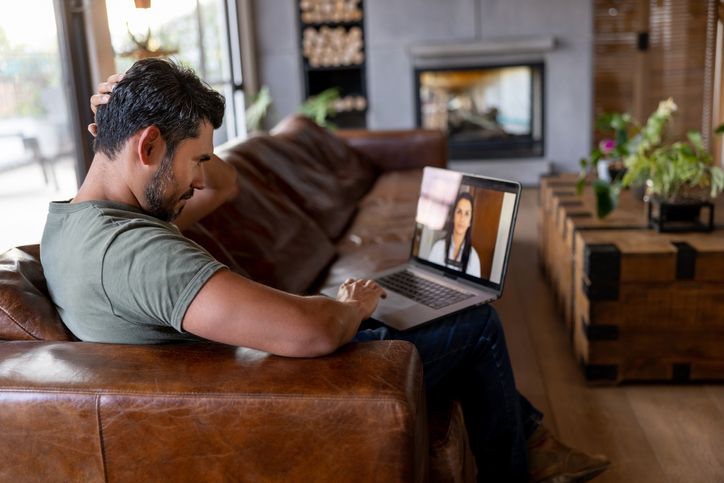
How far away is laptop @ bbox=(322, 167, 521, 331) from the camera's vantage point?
4.72 feet

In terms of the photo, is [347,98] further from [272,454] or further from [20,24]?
[272,454]

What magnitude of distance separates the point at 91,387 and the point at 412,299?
783mm

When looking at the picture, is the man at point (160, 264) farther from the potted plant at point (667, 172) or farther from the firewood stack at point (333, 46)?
the firewood stack at point (333, 46)

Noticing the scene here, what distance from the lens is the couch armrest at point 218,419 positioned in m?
0.88

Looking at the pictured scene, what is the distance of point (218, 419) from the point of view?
90cm

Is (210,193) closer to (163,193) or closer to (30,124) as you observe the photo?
(163,193)

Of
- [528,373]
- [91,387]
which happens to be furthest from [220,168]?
[528,373]

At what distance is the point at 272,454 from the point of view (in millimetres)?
903

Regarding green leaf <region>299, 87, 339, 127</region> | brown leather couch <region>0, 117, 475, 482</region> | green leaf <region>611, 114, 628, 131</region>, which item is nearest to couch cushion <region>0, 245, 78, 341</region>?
brown leather couch <region>0, 117, 475, 482</region>

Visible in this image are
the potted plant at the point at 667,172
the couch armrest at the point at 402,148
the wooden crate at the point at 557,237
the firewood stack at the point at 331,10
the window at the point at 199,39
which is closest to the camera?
the potted plant at the point at 667,172

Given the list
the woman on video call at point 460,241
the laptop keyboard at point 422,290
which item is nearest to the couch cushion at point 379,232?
the laptop keyboard at point 422,290

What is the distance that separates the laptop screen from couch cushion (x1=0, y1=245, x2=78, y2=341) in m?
0.88

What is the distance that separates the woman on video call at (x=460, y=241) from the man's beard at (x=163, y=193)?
70cm

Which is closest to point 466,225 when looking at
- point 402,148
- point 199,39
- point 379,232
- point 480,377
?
point 480,377
